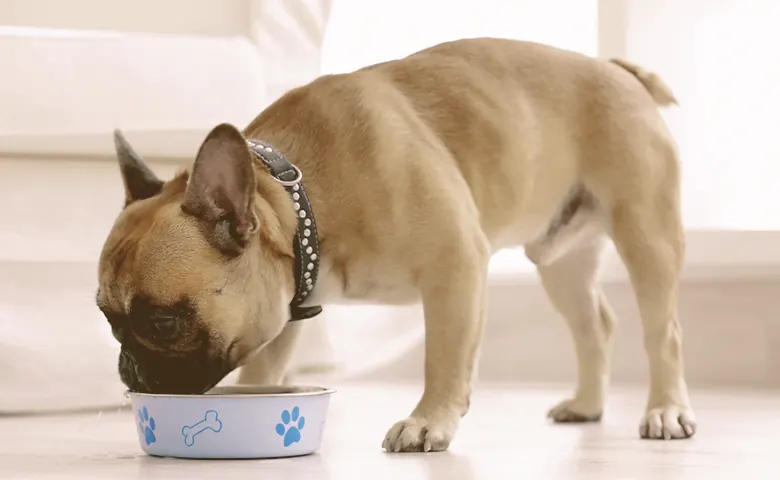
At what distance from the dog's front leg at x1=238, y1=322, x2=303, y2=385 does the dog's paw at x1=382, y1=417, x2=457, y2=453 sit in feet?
1.10

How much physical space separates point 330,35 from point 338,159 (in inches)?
64.3

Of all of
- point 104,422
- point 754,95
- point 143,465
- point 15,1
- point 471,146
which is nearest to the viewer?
point 143,465

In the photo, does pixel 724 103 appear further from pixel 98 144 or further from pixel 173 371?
pixel 173 371

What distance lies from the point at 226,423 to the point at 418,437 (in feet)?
0.90

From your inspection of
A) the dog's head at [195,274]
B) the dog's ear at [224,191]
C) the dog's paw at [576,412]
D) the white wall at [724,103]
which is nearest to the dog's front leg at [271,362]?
the dog's head at [195,274]

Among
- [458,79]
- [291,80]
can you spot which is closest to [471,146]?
[458,79]

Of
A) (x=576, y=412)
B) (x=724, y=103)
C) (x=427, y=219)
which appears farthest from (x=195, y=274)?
(x=724, y=103)

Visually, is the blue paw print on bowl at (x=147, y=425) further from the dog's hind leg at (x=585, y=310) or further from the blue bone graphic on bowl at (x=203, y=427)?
the dog's hind leg at (x=585, y=310)

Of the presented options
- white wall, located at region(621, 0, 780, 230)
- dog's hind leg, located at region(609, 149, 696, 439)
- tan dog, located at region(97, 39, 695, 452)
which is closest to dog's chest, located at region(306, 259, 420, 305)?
tan dog, located at region(97, 39, 695, 452)

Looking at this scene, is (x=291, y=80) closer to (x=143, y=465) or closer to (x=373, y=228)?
(x=373, y=228)

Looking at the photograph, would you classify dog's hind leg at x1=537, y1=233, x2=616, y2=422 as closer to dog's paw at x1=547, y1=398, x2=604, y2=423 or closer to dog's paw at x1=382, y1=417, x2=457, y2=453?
dog's paw at x1=547, y1=398, x2=604, y2=423

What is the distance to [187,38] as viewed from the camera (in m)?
2.64

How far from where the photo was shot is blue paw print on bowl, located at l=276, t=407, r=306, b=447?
1492 mm

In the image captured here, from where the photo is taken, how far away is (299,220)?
1.62 m
